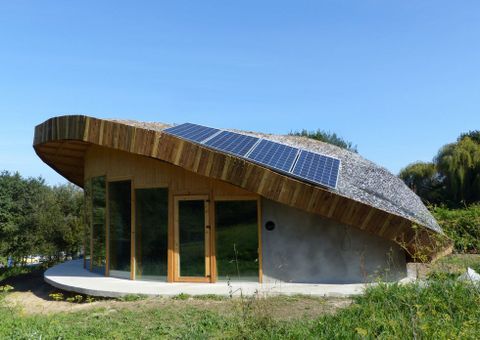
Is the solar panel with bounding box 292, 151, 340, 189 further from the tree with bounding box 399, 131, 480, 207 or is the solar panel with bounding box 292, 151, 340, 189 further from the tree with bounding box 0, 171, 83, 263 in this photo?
the tree with bounding box 399, 131, 480, 207

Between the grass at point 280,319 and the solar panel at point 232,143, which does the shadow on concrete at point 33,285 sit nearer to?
the grass at point 280,319

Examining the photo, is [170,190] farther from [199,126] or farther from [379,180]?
[379,180]

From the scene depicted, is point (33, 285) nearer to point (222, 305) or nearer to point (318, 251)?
point (222, 305)

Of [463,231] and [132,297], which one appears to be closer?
[463,231]

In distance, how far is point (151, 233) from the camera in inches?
457

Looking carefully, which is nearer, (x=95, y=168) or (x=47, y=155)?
(x=95, y=168)

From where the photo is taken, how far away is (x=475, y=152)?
3353 cm

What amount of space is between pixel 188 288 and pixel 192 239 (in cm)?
139

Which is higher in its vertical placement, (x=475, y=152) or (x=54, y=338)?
(x=475, y=152)

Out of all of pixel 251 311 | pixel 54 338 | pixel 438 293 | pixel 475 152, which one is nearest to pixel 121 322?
pixel 54 338

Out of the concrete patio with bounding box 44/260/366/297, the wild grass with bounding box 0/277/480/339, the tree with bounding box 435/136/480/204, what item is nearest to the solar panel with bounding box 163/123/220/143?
the concrete patio with bounding box 44/260/366/297

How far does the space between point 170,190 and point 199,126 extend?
2.17m

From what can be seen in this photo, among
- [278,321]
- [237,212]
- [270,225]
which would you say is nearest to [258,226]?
[270,225]

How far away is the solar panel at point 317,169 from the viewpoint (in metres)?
9.94
